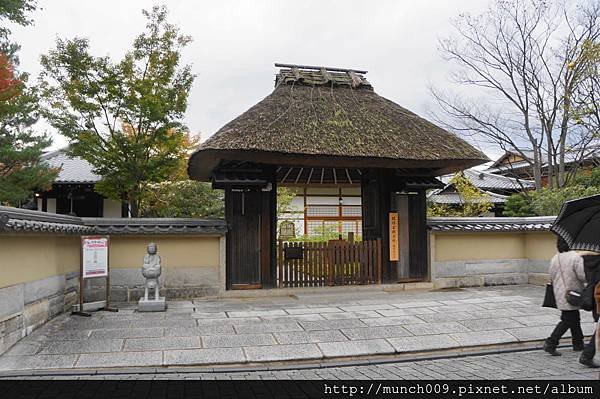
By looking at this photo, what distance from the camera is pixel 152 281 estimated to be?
8.06m

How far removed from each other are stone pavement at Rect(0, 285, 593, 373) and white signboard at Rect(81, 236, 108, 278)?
715 mm

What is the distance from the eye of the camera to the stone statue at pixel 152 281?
7.93 m

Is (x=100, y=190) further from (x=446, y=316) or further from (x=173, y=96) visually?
(x=446, y=316)

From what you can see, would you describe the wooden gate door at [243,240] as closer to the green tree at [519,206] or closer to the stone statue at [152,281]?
the stone statue at [152,281]

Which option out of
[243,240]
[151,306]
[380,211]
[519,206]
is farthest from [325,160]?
[519,206]

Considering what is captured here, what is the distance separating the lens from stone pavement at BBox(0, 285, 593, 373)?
17.8 ft

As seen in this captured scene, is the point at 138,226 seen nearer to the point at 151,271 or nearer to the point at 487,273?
the point at 151,271

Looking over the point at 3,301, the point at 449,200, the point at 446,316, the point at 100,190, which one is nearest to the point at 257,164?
the point at 446,316

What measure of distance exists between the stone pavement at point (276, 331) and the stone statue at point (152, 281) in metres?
0.24

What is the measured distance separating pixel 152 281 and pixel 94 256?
1.05 metres

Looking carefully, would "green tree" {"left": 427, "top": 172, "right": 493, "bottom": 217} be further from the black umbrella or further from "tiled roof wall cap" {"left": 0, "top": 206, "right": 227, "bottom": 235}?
the black umbrella

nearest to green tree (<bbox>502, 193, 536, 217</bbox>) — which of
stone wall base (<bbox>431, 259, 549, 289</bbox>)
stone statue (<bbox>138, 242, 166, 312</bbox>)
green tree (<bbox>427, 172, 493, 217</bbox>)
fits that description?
green tree (<bbox>427, 172, 493, 217</bbox>)

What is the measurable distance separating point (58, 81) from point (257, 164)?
7677 millimetres

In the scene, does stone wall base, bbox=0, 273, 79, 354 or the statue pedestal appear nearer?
stone wall base, bbox=0, 273, 79, 354
